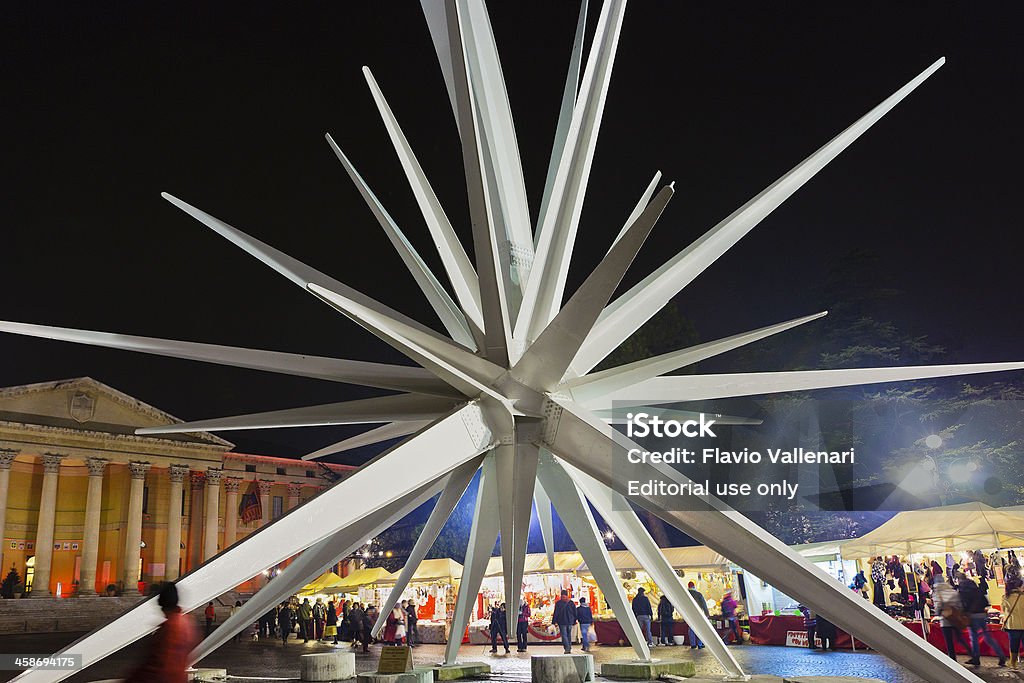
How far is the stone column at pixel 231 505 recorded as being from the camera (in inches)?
2943

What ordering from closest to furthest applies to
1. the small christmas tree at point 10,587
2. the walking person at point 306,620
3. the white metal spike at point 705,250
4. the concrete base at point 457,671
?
1. the white metal spike at point 705,250
2. the concrete base at point 457,671
3. the walking person at point 306,620
4. the small christmas tree at point 10,587

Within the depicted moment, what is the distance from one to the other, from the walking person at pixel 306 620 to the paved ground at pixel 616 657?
747cm

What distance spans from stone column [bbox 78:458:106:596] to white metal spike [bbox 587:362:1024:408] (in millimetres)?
62432

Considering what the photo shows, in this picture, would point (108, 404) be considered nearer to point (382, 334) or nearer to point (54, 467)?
point (54, 467)

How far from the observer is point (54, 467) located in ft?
209

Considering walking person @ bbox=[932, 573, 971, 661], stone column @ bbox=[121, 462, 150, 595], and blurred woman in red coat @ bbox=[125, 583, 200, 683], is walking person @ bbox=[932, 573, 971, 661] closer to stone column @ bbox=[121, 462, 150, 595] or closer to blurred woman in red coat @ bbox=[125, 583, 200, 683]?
blurred woman in red coat @ bbox=[125, 583, 200, 683]

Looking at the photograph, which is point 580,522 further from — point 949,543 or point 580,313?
point 949,543

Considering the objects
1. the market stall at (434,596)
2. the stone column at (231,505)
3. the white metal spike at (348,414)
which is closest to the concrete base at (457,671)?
the white metal spike at (348,414)

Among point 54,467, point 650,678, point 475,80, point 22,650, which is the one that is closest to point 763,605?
point 650,678

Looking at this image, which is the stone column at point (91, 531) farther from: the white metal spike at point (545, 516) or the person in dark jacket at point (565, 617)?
the white metal spike at point (545, 516)

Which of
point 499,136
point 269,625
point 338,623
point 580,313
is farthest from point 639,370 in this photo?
point 269,625

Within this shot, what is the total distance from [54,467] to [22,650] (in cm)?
3588

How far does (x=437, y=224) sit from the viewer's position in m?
10.9

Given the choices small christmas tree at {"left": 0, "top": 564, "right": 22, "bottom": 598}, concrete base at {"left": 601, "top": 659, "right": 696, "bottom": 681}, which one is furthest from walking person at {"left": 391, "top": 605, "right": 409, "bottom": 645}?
small christmas tree at {"left": 0, "top": 564, "right": 22, "bottom": 598}
